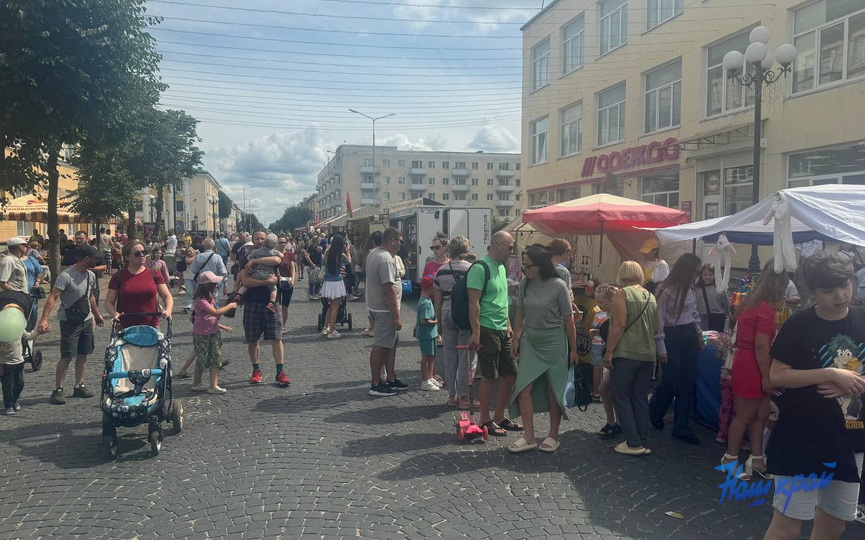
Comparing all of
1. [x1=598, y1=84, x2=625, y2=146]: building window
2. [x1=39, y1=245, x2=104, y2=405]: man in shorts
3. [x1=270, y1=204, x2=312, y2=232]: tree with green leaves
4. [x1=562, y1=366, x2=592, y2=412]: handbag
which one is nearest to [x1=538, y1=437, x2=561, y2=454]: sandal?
[x1=562, y1=366, x2=592, y2=412]: handbag

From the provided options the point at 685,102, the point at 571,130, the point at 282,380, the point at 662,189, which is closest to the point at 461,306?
the point at 282,380

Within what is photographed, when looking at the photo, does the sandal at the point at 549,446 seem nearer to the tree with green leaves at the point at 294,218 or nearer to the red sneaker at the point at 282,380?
the red sneaker at the point at 282,380

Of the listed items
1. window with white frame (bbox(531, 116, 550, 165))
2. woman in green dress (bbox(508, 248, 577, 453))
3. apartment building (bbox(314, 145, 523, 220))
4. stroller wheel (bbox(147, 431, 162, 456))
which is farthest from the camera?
apartment building (bbox(314, 145, 523, 220))

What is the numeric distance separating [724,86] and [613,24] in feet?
23.2

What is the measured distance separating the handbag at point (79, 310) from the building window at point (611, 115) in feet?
63.8

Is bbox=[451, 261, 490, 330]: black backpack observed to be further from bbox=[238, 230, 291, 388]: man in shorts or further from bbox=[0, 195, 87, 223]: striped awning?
bbox=[0, 195, 87, 223]: striped awning

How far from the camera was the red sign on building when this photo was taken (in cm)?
1922

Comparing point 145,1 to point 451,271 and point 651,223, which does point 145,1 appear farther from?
point 651,223

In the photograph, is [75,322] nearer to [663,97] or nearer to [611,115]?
[663,97]

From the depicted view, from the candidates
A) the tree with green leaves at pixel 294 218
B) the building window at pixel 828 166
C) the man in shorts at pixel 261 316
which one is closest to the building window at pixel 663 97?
the building window at pixel 828 166

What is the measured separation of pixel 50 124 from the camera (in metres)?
10.2

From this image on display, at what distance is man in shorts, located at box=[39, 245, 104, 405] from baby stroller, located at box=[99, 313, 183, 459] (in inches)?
55.5

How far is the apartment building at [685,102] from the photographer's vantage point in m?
13.8

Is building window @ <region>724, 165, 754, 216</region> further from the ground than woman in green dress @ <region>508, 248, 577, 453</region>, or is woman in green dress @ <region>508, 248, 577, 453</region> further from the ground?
building window @ <region>724, 165, 754, 216</region>
